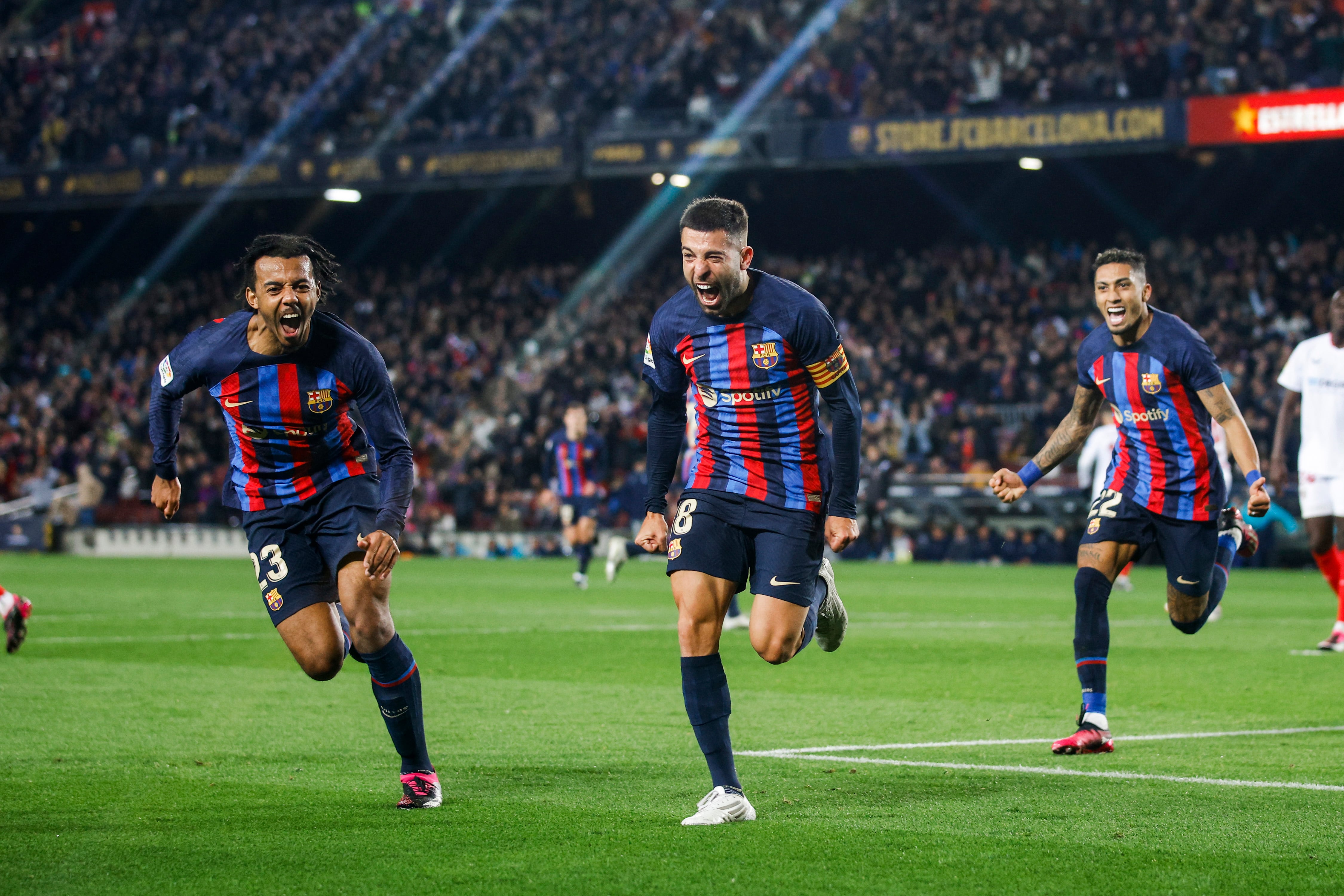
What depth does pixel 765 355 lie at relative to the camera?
5.89m

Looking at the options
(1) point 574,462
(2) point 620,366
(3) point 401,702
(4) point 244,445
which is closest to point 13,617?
(4) point 244,445

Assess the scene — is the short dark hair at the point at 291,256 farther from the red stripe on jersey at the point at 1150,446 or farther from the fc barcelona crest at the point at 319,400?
the red stripe on jersey at the point at 1150,446

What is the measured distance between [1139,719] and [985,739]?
1.13 m

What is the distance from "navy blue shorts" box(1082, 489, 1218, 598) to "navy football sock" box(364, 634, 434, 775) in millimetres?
3389

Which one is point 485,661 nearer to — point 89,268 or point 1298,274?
point 1298,274

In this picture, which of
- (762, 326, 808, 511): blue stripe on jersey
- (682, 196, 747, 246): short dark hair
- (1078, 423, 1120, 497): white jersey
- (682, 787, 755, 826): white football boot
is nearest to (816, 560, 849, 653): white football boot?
(762, 326, 808, 511): blue stripe on jersey

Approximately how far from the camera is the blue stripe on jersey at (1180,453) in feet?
25.6

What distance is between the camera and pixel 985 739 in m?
7.64

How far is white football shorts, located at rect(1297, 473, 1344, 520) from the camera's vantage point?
1138cm

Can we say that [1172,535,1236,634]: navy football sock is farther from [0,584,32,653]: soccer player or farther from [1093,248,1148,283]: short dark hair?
[0,584,32,653]: soccer player

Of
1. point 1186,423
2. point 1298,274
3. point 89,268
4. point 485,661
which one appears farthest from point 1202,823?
point 89,268

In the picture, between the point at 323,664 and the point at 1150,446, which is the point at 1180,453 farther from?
the point at 323,664

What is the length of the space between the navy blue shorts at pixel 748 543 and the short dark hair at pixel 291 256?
Result: 1.59 meters

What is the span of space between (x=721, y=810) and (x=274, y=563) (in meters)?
2.01
